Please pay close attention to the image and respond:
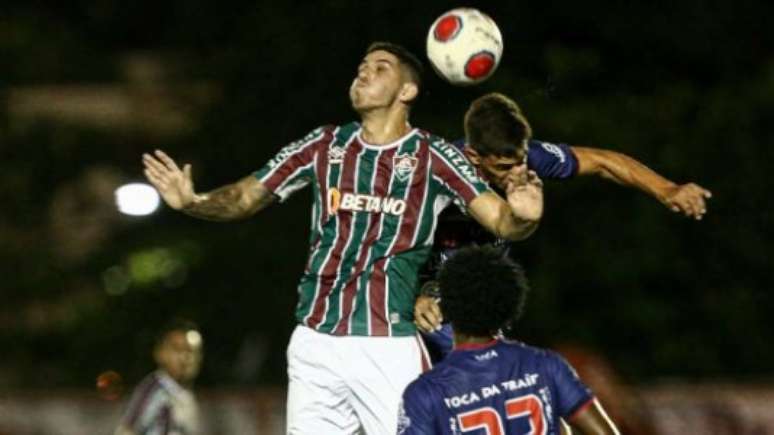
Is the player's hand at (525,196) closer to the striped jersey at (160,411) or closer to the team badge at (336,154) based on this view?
the team badge at (336,154)

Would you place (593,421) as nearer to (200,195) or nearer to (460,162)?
(460,162)

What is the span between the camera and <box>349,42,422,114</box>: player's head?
9.25 meters

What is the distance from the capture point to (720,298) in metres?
25.2

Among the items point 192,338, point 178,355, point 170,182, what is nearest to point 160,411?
point 178,355

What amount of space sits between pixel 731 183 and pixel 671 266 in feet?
4.55

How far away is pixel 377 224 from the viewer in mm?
9070

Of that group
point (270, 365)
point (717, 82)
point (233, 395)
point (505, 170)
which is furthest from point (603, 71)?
point (505, 170)

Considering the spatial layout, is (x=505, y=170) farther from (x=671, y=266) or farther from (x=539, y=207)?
(x=671, y=266)

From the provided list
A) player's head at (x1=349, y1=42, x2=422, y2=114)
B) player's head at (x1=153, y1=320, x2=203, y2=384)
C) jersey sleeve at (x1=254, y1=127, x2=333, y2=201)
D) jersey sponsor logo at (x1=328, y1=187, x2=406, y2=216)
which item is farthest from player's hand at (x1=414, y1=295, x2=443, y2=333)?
player's head at (x1=153, y1=320, x2=203, y2=384)

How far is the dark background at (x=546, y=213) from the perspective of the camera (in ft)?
82.6

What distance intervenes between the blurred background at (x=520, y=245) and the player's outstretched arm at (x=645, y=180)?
9775 mm

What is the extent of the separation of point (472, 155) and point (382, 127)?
47 centimetres

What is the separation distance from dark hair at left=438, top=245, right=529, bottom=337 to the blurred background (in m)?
11.7

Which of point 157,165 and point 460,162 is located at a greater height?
point 157,165
